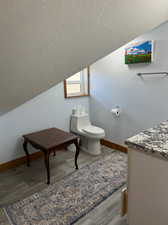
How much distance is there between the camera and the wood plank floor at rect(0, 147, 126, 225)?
164 cm

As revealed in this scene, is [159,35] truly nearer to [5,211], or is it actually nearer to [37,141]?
[37,141]

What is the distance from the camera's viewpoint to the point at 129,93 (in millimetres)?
2689

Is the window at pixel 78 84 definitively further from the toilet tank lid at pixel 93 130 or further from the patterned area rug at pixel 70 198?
the patterned area rug at pixel 70 198

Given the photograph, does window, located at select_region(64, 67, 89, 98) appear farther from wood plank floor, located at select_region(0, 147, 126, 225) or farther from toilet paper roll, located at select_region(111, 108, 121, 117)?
wood plank floor, located at select_region(0, 147, 126, 225)

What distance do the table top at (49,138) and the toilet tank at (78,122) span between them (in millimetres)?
521

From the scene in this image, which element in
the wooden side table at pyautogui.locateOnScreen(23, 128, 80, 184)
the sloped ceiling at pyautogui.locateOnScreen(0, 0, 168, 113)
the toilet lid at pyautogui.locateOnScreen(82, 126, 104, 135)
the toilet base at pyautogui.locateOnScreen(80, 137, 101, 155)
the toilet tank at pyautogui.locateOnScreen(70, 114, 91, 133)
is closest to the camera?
the sloped ceiling at pyautogui.locateOnScreen(0, 0, 168, 113)

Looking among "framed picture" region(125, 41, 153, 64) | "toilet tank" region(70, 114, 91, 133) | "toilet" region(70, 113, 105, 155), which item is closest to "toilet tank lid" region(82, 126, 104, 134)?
"toilet" region(70, 113, 105, 155)

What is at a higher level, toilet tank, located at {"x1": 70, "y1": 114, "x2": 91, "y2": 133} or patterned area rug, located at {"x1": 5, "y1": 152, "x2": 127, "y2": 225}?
toilet tank, located at {"x1": 70, "y1": 114, "x2": 91, "y2": 133}

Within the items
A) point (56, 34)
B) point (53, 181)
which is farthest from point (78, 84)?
point (56, 34)

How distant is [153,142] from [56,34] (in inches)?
35.7

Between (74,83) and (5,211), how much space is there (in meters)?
2.35

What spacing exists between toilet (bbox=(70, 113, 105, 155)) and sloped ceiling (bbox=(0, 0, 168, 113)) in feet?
4.58

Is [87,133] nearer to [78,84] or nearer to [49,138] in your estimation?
[49,138]

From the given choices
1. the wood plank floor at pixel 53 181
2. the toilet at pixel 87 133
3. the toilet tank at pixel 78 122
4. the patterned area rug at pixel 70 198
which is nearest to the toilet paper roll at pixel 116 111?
the toilet at pixel 87 133
